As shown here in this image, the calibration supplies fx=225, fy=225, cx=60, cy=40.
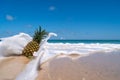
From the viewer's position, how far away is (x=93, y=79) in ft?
8.17

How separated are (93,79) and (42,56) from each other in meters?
0.88

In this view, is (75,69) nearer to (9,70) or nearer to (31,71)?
(31,71)

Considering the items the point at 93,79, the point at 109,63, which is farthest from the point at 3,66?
the point at 109,63

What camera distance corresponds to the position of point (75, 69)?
280 centimetres

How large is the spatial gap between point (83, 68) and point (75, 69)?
0.38ft

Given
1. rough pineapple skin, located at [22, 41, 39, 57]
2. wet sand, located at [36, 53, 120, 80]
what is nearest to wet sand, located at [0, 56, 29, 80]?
wet sand, located at [36, 53, 120, 80]

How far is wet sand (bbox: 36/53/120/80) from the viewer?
256 cm

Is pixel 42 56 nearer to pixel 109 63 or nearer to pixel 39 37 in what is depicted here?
pixel 109 63

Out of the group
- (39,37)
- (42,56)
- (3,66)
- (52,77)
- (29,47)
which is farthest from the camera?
(39,37)

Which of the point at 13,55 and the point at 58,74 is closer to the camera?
the point at 58,74

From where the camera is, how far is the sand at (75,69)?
8.34ft

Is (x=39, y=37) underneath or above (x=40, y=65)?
above

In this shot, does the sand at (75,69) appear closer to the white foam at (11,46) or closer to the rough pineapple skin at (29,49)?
the rough pineapple skin at (29,49)

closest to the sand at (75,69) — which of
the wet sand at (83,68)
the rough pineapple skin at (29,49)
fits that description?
the wet sand at (83,68)
